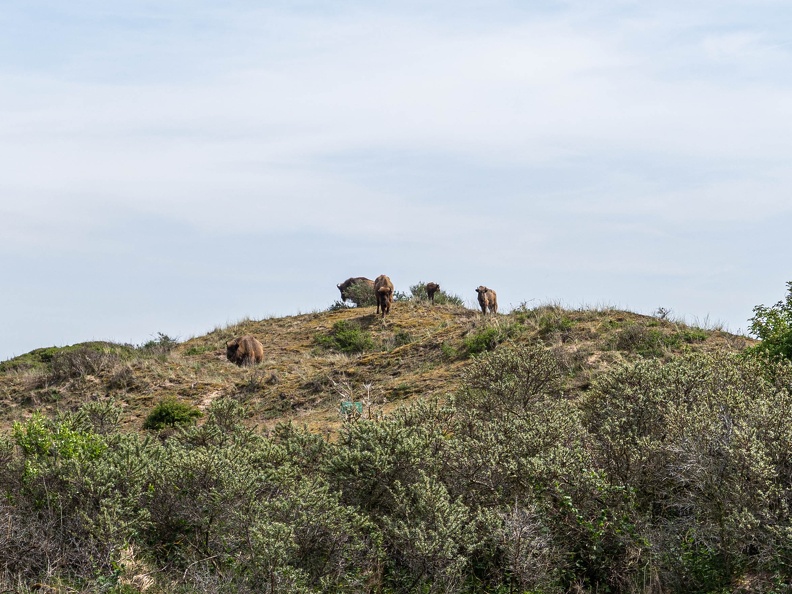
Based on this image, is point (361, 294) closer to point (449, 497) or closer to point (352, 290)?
point (352, 290)

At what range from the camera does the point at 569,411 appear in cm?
1196

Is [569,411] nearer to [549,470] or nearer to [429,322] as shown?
[549,470]

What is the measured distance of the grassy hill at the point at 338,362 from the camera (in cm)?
1967

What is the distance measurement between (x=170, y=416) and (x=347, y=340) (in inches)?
335

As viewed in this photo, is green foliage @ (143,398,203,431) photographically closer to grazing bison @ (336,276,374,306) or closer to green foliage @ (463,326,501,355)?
green foliage @ (463,326,501,355)

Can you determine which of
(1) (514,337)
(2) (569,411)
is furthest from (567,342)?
(2) (569,411)

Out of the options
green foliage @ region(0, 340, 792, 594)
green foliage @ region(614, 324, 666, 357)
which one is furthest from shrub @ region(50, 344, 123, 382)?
green foliage @ region(614, 324, 666, 357)

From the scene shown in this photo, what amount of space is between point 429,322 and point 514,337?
7868 millimetres

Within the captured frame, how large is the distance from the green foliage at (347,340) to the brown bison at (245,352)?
87.8 inches

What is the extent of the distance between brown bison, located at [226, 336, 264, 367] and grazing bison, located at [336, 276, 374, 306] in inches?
376

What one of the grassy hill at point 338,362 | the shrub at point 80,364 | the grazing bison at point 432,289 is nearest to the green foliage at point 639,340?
the grassy hill at point 338,362

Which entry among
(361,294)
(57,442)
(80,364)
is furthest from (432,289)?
(57,442)

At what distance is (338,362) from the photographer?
25.0 metres

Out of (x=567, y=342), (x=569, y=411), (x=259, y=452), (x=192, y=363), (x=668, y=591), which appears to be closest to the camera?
(x=668, y=591)
